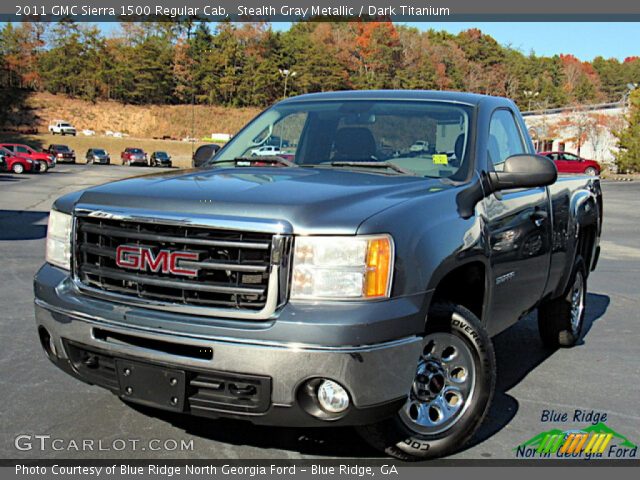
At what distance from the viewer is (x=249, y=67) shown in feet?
395

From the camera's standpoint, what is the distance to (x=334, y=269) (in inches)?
128

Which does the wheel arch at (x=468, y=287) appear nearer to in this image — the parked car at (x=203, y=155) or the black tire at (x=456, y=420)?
the black tire at (x=456, y=420)

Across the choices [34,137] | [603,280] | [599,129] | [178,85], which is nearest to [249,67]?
[178,85]

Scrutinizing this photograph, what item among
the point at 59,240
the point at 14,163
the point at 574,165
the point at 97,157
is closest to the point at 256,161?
the point at 59,240

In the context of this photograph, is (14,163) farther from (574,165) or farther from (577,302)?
(577,302)

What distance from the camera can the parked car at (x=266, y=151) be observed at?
16.3 feet

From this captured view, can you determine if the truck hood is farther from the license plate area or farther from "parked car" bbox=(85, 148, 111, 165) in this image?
"parked car" bbox=(85, 148, 111, 165)

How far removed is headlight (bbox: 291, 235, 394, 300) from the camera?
325 cm

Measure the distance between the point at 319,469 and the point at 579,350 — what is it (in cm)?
341

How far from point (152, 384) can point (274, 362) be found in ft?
2.03

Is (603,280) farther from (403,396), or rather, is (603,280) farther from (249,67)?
(249,67)

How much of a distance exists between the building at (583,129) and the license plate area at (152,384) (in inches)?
2756

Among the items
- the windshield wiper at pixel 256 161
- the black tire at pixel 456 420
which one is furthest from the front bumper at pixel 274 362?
the windshield wiper at pixel 256 161

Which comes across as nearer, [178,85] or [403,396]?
[403,396]
